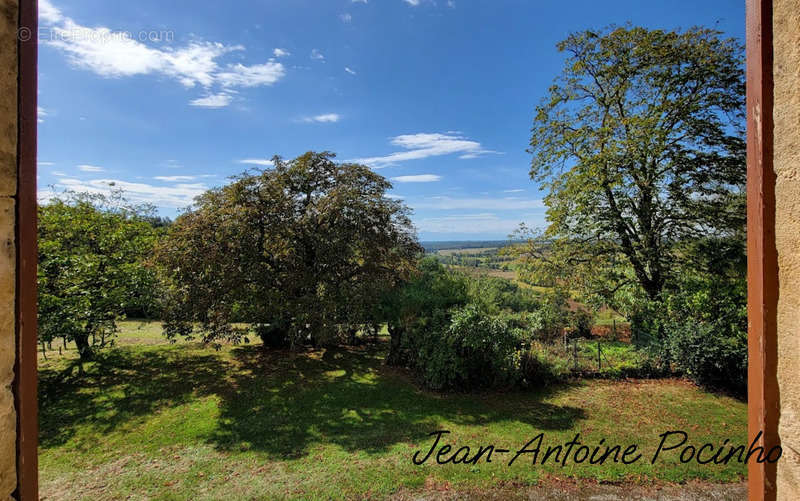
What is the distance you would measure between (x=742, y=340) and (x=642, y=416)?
142 inches

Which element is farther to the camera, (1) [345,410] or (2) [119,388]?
(2) [119,388]

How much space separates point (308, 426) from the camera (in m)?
7.07

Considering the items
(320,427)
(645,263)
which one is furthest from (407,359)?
(645,263)

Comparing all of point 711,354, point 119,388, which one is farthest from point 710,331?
point 119,388

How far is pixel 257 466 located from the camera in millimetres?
5590

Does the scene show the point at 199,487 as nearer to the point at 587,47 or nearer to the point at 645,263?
the point at 645,263

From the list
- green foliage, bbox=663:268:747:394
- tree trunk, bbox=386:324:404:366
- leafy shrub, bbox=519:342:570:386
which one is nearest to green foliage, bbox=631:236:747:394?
green foliage, bbox=663:268:747:394

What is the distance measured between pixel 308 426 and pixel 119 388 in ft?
17.6

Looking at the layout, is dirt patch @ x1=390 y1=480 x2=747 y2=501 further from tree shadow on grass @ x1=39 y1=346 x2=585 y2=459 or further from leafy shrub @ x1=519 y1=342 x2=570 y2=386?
leafy shrub @ x1=519 y1=342 x2=570 y2=386

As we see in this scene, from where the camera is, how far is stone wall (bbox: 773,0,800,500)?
105 centimetres

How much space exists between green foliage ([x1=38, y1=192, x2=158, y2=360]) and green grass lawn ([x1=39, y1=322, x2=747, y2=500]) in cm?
166

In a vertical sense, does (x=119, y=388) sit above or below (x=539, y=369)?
below

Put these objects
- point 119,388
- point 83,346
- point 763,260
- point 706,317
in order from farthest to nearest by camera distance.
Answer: point 83,346
point 706,317
point 119,388
point 763,260

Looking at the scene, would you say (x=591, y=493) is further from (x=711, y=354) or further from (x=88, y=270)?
(x=88, y=270)
